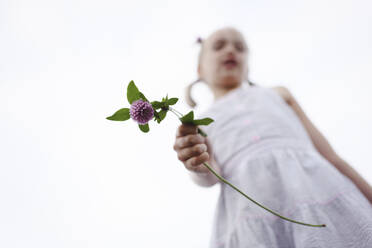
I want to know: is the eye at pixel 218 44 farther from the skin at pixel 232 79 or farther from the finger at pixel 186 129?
the finger at pixel 186 129

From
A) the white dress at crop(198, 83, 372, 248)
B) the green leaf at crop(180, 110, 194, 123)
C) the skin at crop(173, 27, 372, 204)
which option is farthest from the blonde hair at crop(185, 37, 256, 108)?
the green leaf at crop(180, 110, 194, 123)

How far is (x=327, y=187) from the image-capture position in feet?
2.17

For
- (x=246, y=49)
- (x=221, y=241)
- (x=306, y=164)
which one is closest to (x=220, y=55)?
(x=246, y=49)

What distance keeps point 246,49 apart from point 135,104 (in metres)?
0.83

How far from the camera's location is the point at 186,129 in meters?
0.47

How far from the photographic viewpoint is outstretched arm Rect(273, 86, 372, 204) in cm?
70

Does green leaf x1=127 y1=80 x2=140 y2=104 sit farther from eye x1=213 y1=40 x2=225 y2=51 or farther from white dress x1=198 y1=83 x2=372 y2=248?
eye x1=213 y1=40 x2=225 y2=51

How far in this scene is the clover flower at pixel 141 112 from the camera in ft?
1.21

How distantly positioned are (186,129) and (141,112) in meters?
0.11

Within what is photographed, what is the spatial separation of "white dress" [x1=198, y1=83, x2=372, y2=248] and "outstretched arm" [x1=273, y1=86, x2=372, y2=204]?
2 centimetres

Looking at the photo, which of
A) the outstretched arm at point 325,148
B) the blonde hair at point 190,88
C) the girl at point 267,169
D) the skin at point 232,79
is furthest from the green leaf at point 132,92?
the blonde hair at point 190,88

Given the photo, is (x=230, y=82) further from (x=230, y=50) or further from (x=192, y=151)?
(x=192, y=151)

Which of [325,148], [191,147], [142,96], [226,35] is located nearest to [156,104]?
[142,96]

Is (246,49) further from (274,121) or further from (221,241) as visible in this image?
(221,241)
